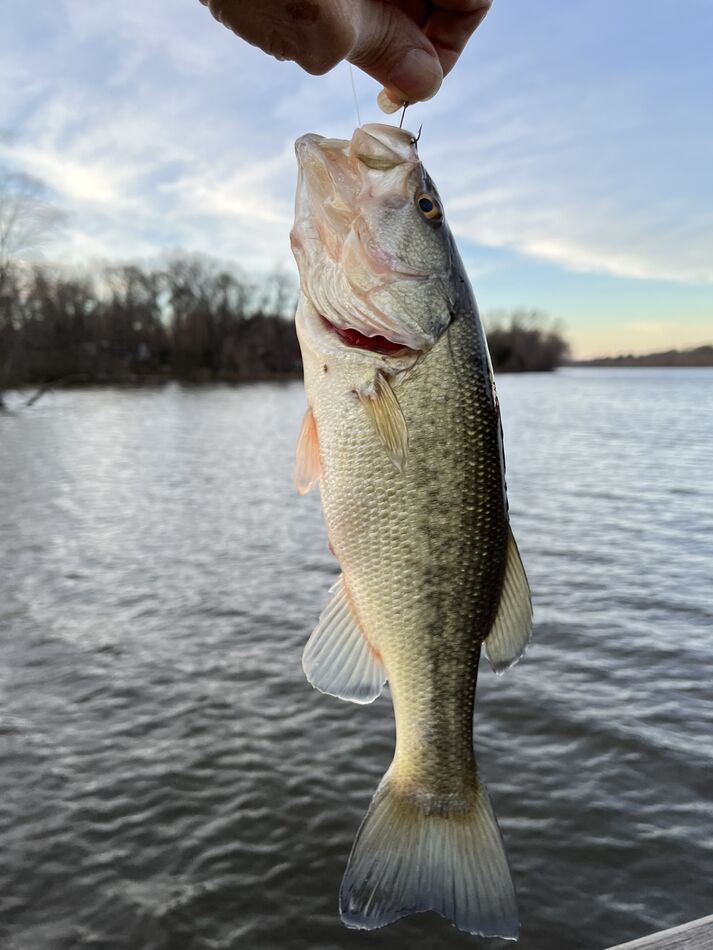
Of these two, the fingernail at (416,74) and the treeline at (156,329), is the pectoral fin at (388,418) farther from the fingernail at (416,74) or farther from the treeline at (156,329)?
the treeline at (156,329)

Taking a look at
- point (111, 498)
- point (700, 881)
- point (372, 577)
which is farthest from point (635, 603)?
point (111, 498)

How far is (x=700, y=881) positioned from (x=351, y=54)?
6112 mm

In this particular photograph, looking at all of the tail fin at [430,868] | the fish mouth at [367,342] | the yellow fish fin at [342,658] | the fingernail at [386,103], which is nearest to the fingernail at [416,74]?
the fingernail at [386,103]

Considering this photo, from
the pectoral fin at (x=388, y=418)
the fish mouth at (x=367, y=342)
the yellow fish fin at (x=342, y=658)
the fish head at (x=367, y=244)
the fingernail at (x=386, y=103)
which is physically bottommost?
the yellow fish fin at (x=342, y=658)

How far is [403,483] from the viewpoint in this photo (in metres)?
2.22

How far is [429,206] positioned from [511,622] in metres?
1.28

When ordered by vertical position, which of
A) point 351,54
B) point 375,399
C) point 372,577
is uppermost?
point 351,54

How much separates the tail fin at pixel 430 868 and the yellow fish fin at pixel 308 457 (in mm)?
994

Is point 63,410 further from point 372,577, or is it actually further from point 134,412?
point 372,577

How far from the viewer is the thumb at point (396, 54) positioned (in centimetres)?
221

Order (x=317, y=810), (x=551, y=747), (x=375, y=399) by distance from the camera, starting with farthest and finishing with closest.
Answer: (x=551, y=747), (x=317, y=810), (x=375, y=399)

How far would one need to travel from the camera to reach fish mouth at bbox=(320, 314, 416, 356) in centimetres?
223

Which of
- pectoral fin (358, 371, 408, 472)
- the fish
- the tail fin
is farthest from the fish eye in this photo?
the tail fin

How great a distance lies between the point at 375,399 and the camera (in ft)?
7.13
